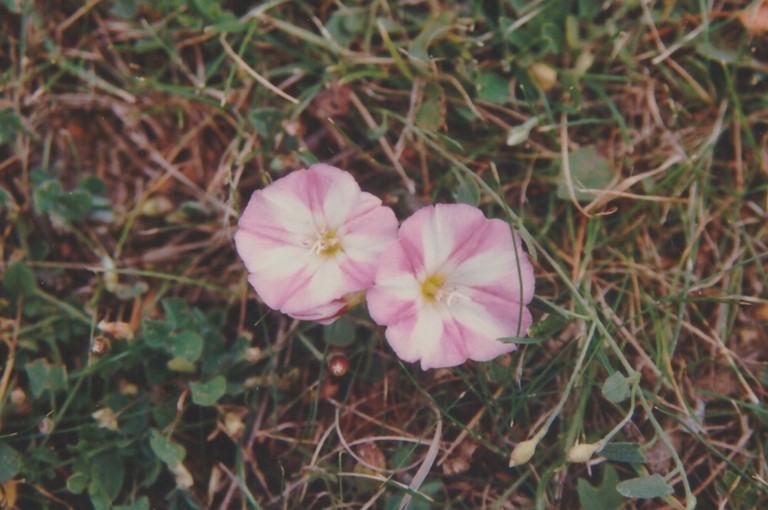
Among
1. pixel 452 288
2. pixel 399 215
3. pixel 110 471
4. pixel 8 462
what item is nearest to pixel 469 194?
pixel 452 288

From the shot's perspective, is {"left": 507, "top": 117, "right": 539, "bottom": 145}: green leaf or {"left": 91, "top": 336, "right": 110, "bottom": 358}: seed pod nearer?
{"left": 91, "top": 336, "right": 110, "bottom": 358}: seed pod

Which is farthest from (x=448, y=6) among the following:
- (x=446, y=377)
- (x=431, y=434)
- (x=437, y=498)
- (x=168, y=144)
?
(x=437, y=498)

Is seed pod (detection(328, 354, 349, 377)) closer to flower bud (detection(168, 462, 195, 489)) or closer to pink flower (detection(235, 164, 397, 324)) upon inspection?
pink flower (detection(235, 164, 397, 324))

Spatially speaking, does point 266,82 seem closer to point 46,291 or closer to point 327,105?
point 327,105

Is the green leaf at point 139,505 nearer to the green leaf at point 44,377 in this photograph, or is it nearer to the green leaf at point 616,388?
the green leaf at point 44,377

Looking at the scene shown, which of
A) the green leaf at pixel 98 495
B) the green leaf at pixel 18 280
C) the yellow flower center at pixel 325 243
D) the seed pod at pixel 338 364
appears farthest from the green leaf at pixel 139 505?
the yellow flower center at pixel 325 243

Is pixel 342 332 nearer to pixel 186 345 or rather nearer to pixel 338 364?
pixel 338 364

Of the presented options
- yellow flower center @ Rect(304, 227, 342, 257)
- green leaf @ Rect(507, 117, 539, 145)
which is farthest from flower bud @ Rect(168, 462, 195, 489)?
green leaf @ Rect(507, 117, 539, 145)
